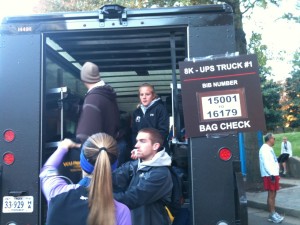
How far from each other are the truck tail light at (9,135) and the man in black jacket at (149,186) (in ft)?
3.62

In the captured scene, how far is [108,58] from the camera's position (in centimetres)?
613

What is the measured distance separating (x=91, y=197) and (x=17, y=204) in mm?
1802

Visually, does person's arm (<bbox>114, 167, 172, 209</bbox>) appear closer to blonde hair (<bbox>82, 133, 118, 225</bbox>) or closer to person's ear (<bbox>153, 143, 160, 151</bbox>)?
person's ear (<bbox>153, 143, 160, 151</bbox>)

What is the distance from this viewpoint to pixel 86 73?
421 cm

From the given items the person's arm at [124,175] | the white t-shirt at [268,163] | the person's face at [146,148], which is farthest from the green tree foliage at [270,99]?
the person's face at [146,148]

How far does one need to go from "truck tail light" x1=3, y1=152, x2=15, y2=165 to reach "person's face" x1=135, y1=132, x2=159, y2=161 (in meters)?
1.28

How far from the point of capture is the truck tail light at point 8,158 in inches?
150

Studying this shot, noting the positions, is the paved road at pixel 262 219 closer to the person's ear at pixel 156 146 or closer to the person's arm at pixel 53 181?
the person's ear at pixel 156 146

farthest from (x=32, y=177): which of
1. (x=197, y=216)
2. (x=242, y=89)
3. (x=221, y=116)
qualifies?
(x=242, y=89)

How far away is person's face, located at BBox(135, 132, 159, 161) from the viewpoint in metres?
3.30

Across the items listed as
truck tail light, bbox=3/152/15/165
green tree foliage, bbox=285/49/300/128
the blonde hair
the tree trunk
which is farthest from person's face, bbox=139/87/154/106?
green tree foliage, bbox=285/49/300/128

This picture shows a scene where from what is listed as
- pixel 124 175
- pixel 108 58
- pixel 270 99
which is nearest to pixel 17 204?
pixel 124 175

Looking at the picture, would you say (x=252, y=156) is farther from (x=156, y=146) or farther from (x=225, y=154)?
(x=156, y=146)

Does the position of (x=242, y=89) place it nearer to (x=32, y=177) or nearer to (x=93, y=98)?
(x=93, y=98)
